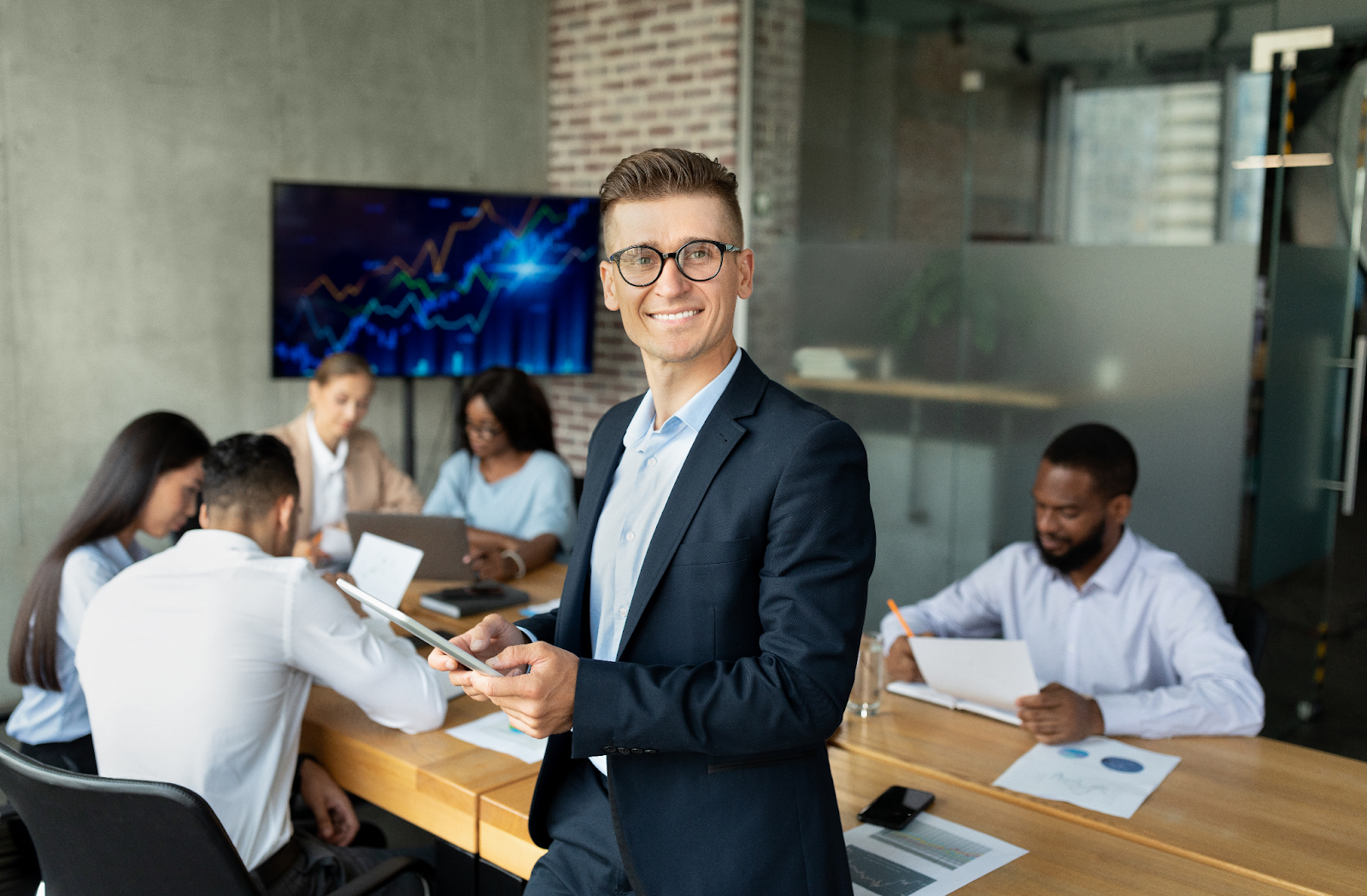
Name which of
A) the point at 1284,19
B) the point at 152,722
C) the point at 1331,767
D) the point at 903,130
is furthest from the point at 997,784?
the point at 903,130

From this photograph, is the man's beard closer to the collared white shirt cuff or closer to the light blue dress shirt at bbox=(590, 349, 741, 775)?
the collared white shirt cuff

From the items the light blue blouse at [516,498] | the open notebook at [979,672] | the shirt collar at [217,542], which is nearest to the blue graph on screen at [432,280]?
the light blue blouse at [516,498]

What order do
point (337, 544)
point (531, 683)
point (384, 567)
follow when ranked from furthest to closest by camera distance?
point (337, 544) → point (384, 567) → point (531, 683)

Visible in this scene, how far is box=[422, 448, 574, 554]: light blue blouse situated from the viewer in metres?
4.07

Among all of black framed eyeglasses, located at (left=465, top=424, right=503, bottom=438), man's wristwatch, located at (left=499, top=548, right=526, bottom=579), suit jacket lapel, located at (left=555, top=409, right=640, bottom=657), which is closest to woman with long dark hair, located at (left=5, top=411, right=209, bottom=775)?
man's wristwatch, located at (left=499, top=548, right=526, bottom=579)

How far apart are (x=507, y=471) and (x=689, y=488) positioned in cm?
298

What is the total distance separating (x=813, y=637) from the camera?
1255 millimetres

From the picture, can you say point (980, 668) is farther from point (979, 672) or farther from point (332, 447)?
point (332, 447)

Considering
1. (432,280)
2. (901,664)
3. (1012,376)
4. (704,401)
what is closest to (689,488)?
(704,401)

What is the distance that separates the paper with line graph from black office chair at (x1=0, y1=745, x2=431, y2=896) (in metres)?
0.92

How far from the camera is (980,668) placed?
2.31m

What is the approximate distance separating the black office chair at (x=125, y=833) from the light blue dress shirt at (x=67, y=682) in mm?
979

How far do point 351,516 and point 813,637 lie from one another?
2.41 m

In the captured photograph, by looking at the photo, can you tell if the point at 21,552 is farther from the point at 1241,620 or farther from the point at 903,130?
the point at 1241,620
